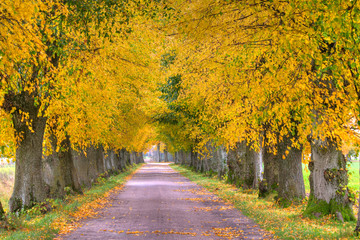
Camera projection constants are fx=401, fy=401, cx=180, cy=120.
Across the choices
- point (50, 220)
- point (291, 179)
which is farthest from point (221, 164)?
point (50, 220)

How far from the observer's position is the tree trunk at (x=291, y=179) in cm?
1444

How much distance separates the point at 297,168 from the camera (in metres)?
14.7

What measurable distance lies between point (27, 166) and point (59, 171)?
14.8 feet

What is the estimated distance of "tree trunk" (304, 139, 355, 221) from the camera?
36.4ft

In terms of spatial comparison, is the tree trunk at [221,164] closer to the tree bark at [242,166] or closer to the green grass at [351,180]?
the tree bark at [242,166]

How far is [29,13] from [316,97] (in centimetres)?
556

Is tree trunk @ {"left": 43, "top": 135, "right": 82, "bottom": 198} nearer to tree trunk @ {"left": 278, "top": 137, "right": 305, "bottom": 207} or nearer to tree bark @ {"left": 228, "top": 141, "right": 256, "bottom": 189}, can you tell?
tree bark @ {"left": 228, "top": 141, "right": 256, "bottom": 189}

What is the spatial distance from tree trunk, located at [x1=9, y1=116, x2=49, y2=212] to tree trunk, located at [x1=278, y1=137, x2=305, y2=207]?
8436mm

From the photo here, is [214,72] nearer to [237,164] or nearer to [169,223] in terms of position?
[169,223]

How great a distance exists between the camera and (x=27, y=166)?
12.9 m

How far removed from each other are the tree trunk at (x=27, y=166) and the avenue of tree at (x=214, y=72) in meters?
0.03

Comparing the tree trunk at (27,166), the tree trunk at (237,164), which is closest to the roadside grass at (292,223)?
the tree trunk at (27,166)

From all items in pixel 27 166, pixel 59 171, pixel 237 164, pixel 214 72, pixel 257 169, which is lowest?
pixel 257 169

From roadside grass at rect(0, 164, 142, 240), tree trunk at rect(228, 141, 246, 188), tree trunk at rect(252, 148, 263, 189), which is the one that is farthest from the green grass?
roadside grass at rect(0, 164, 142, 240)
